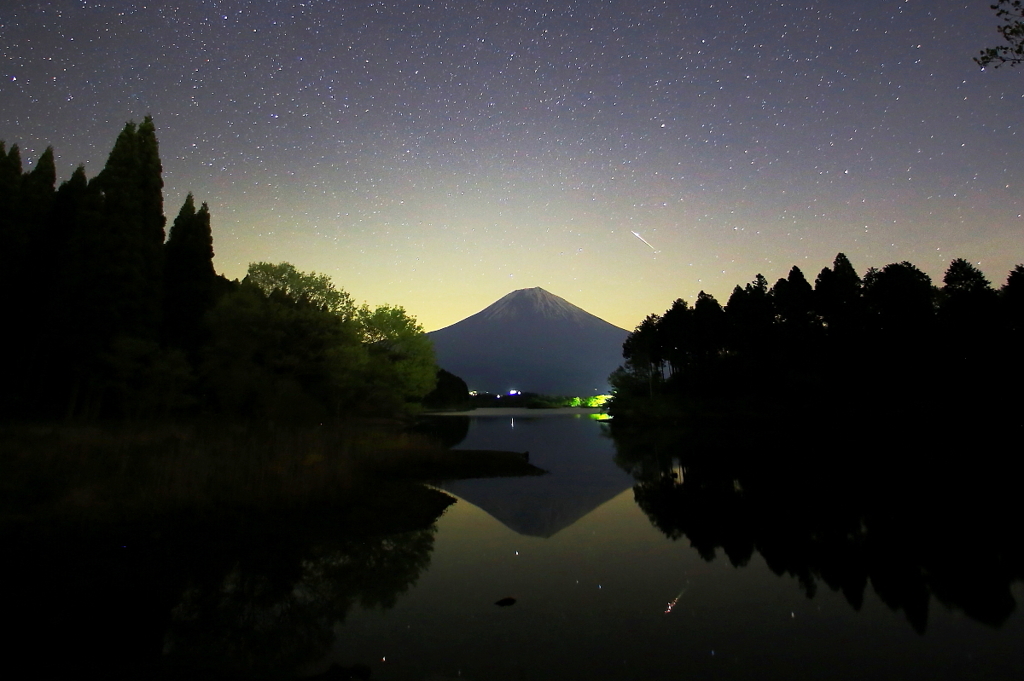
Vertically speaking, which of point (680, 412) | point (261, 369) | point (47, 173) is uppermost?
point (47, 173)

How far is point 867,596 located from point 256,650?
1030 centimetres

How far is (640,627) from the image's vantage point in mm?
8977

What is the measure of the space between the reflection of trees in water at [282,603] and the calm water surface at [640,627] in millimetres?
400

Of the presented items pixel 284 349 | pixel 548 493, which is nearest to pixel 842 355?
pixel 548 493

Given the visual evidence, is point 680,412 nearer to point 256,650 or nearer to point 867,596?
point 867,596

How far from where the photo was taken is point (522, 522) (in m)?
17.3

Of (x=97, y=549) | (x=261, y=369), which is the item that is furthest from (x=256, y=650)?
(x=261, y=369)

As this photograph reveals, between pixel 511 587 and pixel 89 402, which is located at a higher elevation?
pixel 89 402

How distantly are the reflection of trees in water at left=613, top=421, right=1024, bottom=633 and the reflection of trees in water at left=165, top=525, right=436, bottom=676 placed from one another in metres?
7.37

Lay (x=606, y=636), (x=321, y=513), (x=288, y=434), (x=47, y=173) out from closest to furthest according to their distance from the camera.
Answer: (x=606, y=636) → (x=321, y=513) → (x=288, y=434) → (x=47, y=173)

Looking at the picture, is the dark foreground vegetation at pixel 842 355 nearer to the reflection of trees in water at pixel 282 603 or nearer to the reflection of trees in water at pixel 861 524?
the reflection of trees in water at pixel 861 524

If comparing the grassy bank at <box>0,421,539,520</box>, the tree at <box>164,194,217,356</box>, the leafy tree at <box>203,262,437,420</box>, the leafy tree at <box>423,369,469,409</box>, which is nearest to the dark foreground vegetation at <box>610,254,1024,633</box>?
Answer: the grassy bank at <box>0,421,539,520</box>

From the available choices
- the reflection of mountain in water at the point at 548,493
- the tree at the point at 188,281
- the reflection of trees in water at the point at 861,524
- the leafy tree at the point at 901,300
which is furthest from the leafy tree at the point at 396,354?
the leafy tree at the point at 901,300

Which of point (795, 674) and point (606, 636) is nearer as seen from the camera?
point (795, 674)
